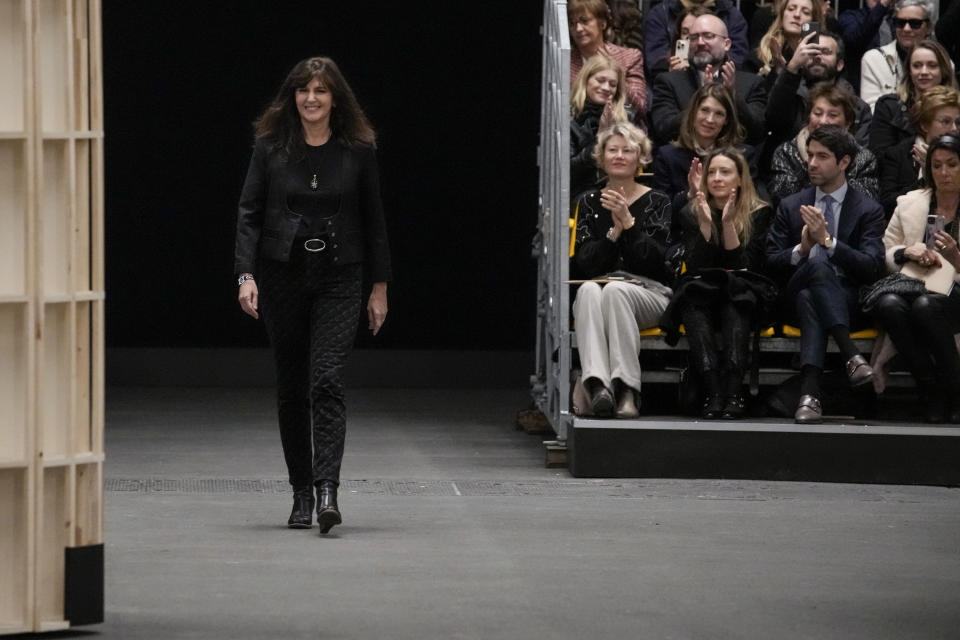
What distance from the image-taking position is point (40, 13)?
203 inches

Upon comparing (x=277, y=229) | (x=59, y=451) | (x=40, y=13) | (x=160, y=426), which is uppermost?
(x=40, y=13)

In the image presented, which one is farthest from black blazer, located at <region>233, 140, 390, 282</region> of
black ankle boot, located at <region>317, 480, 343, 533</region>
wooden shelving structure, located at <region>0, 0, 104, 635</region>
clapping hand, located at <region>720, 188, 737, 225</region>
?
clapping hand, located at <region>720, 188, 737, 225</region>

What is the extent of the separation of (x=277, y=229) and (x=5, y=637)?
2.29 metres

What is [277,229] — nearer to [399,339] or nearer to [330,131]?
[330,131]

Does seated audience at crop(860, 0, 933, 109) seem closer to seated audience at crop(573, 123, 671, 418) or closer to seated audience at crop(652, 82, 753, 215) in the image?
seated audience at crop(652, 82, 753, 215)

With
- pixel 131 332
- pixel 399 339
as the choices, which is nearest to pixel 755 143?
pixel 399 339

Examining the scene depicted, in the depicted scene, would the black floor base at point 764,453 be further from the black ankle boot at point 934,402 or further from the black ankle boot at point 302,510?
the black ankle boot at point 302,510

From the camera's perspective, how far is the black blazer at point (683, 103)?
10031mm

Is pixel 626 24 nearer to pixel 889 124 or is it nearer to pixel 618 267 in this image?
pixel 889 124

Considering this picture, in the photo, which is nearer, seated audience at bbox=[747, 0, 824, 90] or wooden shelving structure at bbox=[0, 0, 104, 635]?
wooden shelving structure at bbox=[0, 0, 104, 635]

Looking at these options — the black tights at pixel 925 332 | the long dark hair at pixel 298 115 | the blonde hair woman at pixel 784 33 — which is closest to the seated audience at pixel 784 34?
the blonde hair woman at pixel 784 33

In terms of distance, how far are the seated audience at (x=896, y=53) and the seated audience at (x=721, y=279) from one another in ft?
5.40

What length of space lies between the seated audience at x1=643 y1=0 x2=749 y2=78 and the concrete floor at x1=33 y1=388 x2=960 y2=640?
2.54 m

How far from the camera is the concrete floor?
5457 millimetres
